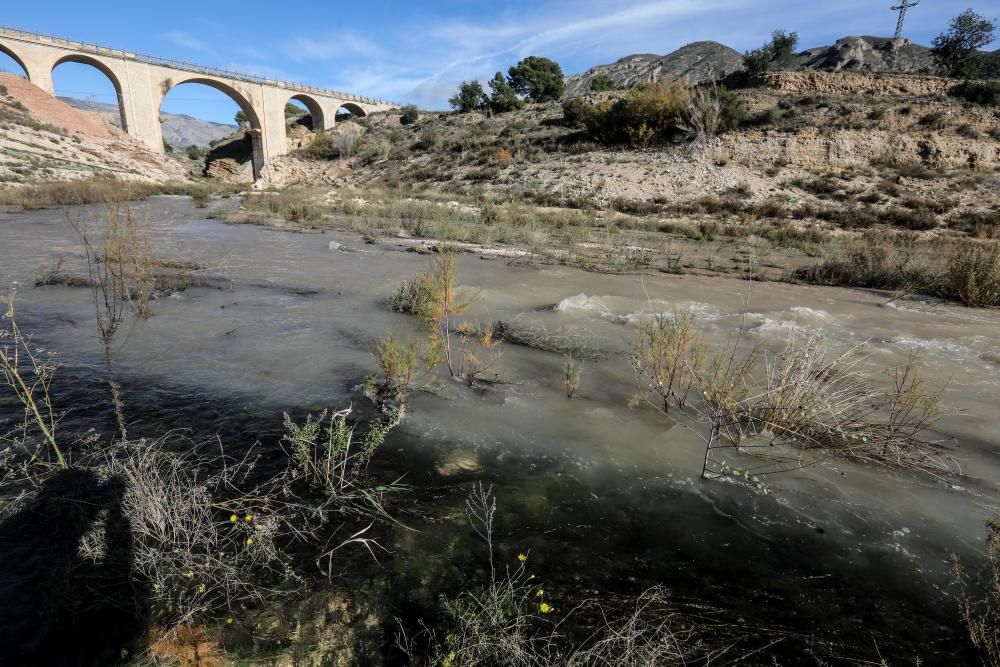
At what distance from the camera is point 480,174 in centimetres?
2506

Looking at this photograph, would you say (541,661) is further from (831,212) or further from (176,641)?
(831,212)

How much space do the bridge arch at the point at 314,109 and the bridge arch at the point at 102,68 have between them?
14.4m

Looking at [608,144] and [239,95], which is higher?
[239,95]

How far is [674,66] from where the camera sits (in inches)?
3221

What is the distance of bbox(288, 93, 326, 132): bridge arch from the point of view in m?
49.6

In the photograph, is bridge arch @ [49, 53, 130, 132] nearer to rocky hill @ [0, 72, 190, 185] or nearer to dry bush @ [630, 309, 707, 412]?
rocky hill @ [0, 72, 190, 185]

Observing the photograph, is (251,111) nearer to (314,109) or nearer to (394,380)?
(314,109)

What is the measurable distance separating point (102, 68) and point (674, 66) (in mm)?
77623

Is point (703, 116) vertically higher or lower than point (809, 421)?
higher

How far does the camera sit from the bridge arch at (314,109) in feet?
163

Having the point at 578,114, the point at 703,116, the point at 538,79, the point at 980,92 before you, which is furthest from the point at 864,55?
the point at 703,116

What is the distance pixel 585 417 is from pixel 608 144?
2439 cm

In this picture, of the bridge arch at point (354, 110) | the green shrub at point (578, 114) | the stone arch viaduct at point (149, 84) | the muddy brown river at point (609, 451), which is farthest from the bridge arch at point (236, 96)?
the muddy brown river at point (609, 451)

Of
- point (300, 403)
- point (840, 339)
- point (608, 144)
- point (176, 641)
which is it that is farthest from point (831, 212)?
point (176, 641)
